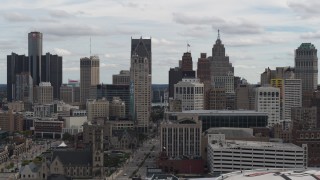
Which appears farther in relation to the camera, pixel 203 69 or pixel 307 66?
pixel 203 69

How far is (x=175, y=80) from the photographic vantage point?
616 ft

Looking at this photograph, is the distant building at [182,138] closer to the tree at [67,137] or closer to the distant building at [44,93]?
the tree at [67,137]

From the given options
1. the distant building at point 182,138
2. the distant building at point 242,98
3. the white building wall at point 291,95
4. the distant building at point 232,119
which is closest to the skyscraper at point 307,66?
the white building wall at point 291,95

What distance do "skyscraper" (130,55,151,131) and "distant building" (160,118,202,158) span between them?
151ft

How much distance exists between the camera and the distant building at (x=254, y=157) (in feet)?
234

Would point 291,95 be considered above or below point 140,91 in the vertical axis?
below

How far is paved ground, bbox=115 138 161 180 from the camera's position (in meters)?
73.5

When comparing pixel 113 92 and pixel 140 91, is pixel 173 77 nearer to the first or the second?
pixel 113 92

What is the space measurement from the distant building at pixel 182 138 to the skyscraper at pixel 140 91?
46.1m

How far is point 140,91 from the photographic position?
13262 centimetres

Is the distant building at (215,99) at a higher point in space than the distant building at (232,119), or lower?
higher

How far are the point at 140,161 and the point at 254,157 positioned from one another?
63.1 ft

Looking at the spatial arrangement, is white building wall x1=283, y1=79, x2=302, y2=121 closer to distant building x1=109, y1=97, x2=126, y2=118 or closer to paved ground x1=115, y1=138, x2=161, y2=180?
distant building x1=109, y1=97, x2=126, y2=118

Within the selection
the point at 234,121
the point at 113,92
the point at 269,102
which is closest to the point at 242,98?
the point at 269,102
